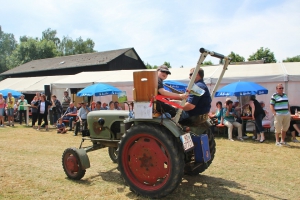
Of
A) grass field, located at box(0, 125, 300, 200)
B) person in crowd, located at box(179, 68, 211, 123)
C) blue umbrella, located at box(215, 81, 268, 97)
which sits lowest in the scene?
grass field, located at box(0, 125, 300, 200)

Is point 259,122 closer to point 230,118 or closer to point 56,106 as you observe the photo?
point 230,118

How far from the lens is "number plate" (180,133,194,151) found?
3.39 meters

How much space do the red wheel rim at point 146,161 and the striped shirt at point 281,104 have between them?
16.8ft

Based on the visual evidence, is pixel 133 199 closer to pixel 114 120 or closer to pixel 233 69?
pixel 114 120

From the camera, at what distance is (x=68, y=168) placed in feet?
14.8

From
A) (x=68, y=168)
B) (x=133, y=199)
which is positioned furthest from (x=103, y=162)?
(x=133, y=199)

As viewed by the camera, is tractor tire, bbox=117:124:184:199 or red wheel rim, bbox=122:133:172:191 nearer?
tractor tire, bbox=117:124:184:199

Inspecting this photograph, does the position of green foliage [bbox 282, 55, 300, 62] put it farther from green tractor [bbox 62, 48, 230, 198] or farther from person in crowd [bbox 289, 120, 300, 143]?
green tractor [bbox 62, 48, 230, 198]

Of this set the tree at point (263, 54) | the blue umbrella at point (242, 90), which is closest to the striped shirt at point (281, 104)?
the blue umbrella at point (242, 90)

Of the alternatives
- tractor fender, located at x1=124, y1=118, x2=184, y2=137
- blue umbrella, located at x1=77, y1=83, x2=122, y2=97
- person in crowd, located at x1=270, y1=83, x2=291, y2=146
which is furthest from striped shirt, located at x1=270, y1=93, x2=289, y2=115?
blue umbrella, located at x1=77, y1=83, x2=122, y2=97

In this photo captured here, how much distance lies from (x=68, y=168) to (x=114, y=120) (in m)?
1.12

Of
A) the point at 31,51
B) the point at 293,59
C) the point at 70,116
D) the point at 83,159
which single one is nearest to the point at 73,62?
the point at 70,116

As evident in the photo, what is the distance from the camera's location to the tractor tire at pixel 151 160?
3.40m

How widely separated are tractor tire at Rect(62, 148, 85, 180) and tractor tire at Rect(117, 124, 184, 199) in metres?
0.99
